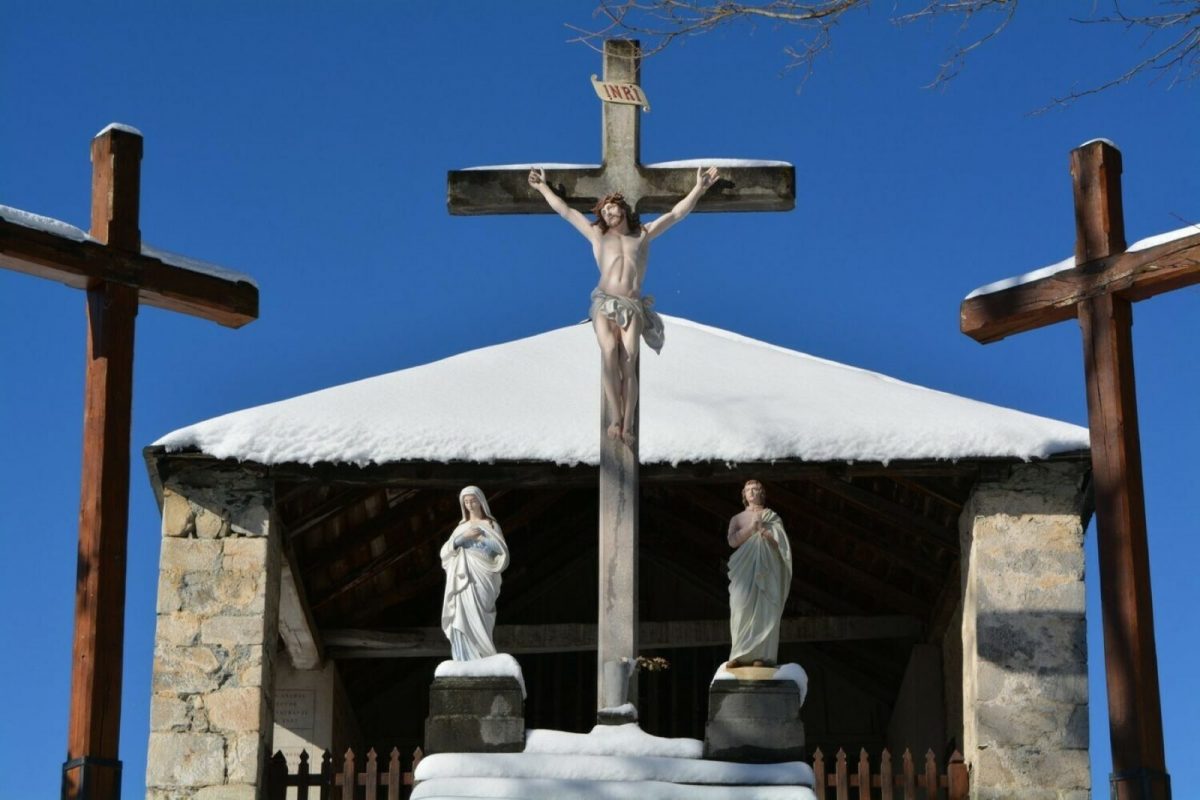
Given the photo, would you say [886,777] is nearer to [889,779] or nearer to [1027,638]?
[889,779]


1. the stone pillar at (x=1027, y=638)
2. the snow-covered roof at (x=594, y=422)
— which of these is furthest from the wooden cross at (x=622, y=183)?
the stone pillar at (x=1027, y=638)

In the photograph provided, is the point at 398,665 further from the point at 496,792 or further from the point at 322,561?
the point at 496,792

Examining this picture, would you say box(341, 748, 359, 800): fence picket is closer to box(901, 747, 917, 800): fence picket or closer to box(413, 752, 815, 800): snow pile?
box(413, 752, 815, 800): snow pile

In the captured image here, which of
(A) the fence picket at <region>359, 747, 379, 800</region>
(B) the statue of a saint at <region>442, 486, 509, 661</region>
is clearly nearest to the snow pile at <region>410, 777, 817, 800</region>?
(B) the statue of a saint at <region>442, 486, 509, 661</region>

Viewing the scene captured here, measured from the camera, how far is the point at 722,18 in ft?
30.4

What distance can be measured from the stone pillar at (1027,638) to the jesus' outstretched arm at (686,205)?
2.62 meters

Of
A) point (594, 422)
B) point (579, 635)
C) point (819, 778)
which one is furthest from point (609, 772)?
point (579, 635)

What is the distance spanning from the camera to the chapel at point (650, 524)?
1363 cm

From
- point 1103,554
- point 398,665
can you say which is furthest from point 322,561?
point 1103,554

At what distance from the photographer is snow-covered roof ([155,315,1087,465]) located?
539 inches

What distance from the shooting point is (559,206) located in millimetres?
12305

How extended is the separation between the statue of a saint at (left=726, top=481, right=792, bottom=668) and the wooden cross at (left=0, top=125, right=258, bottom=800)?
270 centimetres

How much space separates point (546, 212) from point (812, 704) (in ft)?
20.1

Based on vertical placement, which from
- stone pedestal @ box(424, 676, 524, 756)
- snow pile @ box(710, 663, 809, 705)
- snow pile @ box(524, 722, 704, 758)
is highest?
snow pile @ box(710, 663, 809, 705)
